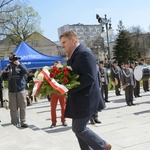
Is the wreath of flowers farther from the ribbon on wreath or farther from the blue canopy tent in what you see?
the blue canopy tent

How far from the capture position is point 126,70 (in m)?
Answer: 11.3

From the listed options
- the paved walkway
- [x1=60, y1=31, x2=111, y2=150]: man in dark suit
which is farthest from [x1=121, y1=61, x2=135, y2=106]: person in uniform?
[x1=60, y1=31, x2=111, y2=150]: man in dark suit

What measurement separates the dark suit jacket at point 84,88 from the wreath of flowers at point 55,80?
0.28 feet

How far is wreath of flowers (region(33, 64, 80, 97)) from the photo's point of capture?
3.66 metres

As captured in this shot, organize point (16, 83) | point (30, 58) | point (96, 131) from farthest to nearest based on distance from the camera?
point (30, 58), point (16, 83), point (96, 131)

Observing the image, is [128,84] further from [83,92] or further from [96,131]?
[83,92]

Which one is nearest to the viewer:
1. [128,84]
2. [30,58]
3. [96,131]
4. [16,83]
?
[96,131]

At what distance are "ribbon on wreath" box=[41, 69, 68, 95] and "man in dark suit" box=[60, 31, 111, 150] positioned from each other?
0.13 metres

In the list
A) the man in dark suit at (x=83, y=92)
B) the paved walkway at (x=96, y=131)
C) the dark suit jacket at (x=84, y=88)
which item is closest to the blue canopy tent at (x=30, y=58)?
the paved walkway at (x=96, y=131)

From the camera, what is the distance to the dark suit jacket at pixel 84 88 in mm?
3615

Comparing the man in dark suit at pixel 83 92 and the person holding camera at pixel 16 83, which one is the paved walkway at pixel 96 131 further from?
the man in dark suit at pixel 83 92

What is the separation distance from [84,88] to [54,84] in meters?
0.38

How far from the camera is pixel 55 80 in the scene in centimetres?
377

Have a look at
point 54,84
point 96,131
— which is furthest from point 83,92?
point 96,131
